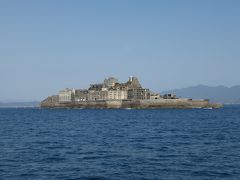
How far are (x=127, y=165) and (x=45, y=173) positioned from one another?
20.4 ft

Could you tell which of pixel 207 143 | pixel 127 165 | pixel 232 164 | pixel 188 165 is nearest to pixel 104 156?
pixel 127 165

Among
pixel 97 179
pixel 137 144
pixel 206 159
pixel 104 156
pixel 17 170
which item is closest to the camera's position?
pixel 97 179

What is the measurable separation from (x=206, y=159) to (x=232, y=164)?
115 inches

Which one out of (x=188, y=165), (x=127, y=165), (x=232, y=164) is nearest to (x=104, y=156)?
(x=127, y=165)

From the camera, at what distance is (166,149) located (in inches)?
1684

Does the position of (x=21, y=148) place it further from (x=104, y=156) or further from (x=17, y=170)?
(x=17, y=170)

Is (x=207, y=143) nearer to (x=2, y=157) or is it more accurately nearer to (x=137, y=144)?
(x=137, y=144)

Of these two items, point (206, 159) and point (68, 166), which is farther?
point (206, 159)

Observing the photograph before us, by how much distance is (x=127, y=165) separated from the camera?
33219 mm

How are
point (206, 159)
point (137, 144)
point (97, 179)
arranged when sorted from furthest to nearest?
point (137, 144) → point (206, 159) → point (97, 179)

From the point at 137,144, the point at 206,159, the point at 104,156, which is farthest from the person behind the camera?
the point at 137,144

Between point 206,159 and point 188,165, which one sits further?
point 206,159

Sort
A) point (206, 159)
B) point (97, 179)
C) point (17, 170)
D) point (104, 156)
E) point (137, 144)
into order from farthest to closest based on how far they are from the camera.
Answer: point (137, 144) → point (104, 156) → point (206, 159) → point (17, 170) → point (97, 179)

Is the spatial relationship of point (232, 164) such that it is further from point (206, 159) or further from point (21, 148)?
point (21, 148)
